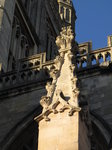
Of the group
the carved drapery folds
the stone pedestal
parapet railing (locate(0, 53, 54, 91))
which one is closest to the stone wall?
parapet railing (locate(0, 53, 54, 91))

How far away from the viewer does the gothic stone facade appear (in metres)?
7.84

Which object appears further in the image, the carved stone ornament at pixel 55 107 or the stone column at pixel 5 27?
the stone column at pixel 5 27

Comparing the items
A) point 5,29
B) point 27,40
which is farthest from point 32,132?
point 27,40

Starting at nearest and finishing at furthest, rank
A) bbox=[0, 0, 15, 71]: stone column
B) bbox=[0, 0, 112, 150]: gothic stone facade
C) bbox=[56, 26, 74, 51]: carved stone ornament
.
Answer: bbox=[0, 0, 112, 150]: gothic stone facade < bbox=[56, 26, 74, 51]: carved stone ornament < bbox=[0, 0, 15, 71]: stone column

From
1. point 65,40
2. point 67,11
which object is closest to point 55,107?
point 65,40

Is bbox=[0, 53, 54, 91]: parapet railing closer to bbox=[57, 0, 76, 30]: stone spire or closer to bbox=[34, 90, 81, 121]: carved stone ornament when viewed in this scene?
bbox=[34, 90, 81, 121]: carved stone ornament

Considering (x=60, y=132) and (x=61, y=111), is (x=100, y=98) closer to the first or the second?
(x=61, y=111)

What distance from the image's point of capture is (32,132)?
11383 mm

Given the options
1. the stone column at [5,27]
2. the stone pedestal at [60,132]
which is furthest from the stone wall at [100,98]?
the stone column at [5,27]

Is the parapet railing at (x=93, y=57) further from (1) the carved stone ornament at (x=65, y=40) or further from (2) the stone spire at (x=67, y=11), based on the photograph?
(2) the stone spire at (x=67, y=11)

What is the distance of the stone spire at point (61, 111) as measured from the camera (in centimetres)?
746

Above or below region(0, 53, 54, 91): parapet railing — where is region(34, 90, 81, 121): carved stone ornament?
below

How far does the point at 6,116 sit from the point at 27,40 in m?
9.10

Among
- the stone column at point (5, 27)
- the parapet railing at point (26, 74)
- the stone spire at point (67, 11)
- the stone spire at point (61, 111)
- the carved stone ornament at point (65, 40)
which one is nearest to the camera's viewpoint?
the stone spire at point (61, 111)
